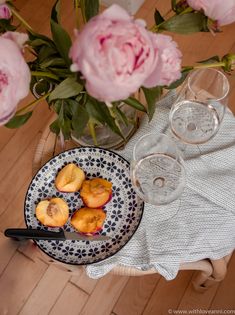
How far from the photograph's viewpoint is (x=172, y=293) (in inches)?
43.1

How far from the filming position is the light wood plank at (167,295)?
3.54ft

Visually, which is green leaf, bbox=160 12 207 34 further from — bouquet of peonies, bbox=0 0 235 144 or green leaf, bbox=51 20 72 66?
green leaf, bbox=51 20 72 66

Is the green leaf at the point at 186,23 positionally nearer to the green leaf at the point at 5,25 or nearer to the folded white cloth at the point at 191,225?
the green leaf at the point at 5,25

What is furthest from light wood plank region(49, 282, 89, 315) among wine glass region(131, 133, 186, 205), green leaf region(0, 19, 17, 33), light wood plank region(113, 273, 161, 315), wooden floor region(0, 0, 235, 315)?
green leaf region(0, 19, 17, 33)

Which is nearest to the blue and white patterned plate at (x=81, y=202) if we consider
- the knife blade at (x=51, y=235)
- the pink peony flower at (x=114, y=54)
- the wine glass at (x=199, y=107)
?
the knife blade at (x=51, y=235)

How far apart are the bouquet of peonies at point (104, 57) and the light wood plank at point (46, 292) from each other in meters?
0.74

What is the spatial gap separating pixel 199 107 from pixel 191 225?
220mm

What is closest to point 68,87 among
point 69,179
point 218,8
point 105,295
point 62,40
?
point 62,40

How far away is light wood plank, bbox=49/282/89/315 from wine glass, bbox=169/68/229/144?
2.11ft

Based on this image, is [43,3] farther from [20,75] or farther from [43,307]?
[20,75]

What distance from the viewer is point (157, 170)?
0.67m

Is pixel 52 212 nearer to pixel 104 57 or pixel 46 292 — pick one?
pixel 104 57

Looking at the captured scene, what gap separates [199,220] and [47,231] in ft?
0.90

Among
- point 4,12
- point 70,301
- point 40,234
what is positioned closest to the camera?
point 4,12
